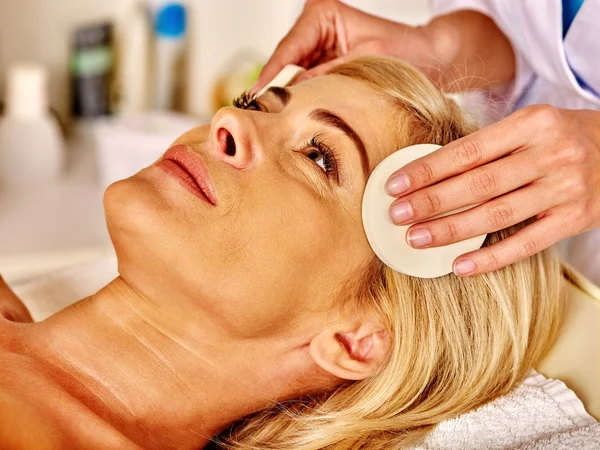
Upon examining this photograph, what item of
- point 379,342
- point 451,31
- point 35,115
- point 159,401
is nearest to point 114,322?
point 159,401

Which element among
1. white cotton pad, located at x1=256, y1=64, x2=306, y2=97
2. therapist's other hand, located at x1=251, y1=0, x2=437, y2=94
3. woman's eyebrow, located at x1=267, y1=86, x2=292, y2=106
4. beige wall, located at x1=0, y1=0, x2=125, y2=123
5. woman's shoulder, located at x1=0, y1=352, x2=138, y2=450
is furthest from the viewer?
beige wall, located at x1=0, y1=0, x2=125, y2=123

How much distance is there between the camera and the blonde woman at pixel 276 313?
993 mm

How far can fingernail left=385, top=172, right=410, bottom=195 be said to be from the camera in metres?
0.94

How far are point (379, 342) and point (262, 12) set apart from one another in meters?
1.44

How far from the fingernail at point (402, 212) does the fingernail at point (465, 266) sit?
0.37ft

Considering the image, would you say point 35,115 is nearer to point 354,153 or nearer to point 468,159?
point 354,153

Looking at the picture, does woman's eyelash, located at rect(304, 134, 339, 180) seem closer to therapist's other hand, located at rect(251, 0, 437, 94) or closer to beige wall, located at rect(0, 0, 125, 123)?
therapist's other hand, located at rect(251, 0, 437, 94)

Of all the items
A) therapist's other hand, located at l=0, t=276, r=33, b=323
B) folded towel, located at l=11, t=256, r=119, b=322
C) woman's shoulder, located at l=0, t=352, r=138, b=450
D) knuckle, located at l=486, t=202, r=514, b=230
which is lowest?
folded towel, located at l=11, t=256, r=119, b=322

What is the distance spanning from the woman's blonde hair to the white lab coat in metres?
0.25

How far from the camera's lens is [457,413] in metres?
1.11

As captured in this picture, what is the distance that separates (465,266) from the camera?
1.01 meters

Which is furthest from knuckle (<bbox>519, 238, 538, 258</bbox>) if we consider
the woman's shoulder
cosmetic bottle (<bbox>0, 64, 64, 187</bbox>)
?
cosmetic bottle (<bbox>0, 64, 64, 187</bbox>)

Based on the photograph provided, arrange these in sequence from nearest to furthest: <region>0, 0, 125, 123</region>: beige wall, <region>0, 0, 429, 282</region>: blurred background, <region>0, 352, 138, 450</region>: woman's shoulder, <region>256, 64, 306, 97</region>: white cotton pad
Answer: <region>0, 352, 138, 450</region>: woman's shoulder, <region>256, 64, 306, 97</region>: white cotton pad, <region>0, 0, 429, 282</region>: blurred background, <region>0, 0, 125, 123</region>: beige wall

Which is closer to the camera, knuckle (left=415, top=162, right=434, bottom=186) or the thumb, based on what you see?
knuckle (left=415, top=162, right=434, bottom=186)
